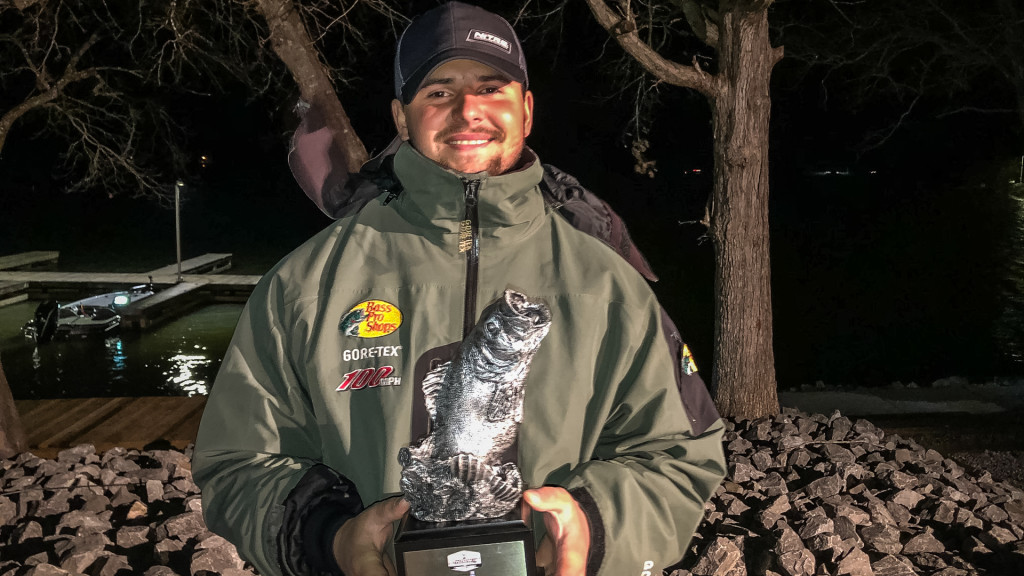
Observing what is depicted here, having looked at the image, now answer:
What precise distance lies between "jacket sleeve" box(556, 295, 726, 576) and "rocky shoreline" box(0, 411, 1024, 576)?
216cm

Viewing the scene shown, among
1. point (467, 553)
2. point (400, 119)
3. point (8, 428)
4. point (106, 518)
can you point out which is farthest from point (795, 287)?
point (467, 553)

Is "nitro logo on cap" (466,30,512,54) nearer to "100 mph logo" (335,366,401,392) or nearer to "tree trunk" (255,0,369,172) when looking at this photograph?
"100 mph logo" (335,366,401,392)

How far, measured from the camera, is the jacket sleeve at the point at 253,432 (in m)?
1.71

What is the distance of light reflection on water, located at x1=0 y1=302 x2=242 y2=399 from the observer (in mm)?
12000

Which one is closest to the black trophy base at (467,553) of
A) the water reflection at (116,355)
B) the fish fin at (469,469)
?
the fish fin at (469,469)

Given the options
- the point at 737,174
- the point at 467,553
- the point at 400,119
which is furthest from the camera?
the point at 737,174

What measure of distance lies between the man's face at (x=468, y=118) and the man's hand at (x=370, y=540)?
73cm

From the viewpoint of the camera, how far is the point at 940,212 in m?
47.2

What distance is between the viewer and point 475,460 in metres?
1.55

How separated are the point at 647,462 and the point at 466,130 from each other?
0.81 meters

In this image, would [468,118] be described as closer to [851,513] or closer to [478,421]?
[478,421]

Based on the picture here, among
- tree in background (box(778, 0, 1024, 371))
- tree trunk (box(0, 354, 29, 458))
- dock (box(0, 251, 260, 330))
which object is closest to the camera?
tree trunk (box(0, 354, 29, 458))

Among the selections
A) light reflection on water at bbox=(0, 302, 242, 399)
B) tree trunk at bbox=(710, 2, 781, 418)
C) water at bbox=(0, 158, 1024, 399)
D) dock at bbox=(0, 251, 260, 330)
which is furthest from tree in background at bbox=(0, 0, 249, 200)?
dock at bbox=(0, 251, 260, 330)

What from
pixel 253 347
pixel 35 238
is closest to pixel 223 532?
pixel 253 347
